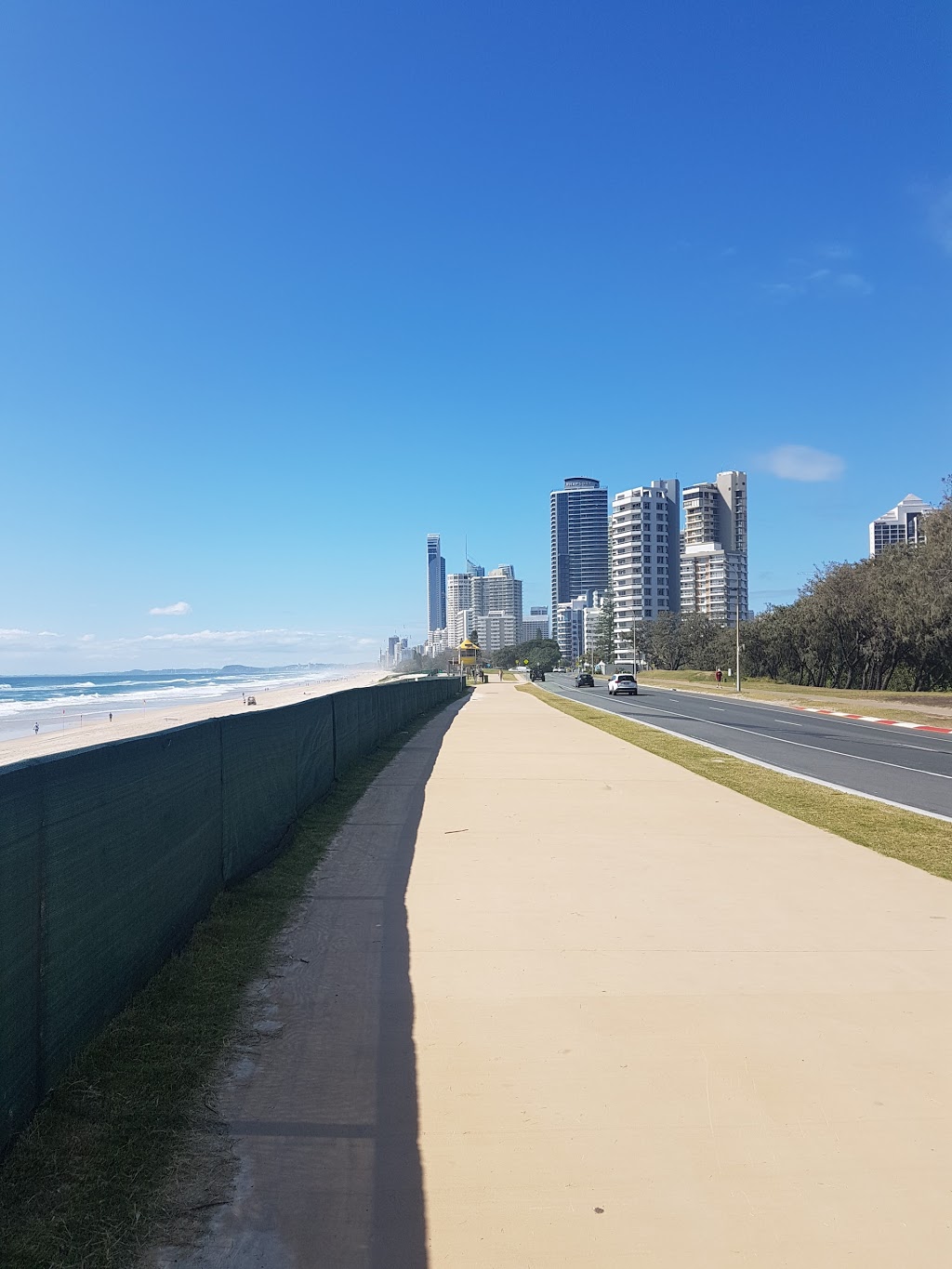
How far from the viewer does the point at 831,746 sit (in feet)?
72.0

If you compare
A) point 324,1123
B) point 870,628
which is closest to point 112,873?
point 324,1123

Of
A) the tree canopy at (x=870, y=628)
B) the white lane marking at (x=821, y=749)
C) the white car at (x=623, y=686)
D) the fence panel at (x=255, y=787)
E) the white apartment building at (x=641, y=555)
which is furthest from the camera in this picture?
the white apartment building at (x=641, y=555)

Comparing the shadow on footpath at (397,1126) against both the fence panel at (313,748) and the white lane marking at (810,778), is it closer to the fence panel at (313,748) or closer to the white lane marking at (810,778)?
the fence panel at (313,748)

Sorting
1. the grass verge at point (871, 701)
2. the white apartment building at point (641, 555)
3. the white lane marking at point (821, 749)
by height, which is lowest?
the grass verge at point (871, 701)

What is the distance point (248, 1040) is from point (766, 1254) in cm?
271

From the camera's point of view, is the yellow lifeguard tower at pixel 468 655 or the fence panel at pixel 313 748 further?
the yellow lifeguard tower at pixel 468 655

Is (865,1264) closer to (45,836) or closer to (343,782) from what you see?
(45,836)

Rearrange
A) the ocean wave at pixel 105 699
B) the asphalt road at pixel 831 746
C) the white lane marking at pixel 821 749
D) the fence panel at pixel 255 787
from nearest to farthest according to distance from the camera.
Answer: the fence panel at pixel 255 787
the asphalt road at pixel 831 746
the white lane marking at pixel 821 749
the ocean wave at pixel 105 699

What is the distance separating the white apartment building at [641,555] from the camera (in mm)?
166750

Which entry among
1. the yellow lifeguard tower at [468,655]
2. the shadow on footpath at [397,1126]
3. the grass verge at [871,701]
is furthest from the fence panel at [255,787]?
the yellow lifeguard tower at [468,655]

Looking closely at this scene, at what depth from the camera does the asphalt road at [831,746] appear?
48.3ft

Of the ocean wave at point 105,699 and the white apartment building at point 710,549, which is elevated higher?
the white apartment building at point 710,549

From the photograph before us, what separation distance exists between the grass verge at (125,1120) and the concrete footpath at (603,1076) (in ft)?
0.77

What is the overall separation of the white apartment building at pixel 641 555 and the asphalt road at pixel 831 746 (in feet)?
422
